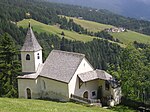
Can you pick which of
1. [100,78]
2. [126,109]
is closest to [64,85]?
[100,78]

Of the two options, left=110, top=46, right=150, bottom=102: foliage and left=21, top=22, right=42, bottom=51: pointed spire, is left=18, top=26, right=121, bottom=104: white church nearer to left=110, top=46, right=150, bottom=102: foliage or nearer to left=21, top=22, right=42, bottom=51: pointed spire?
left=21, top=22, right=42, bottom=51: pointed spire

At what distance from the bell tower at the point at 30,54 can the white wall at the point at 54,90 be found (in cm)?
302

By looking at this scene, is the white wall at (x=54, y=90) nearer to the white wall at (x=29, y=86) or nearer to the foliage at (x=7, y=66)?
the white wall at (x=29, y=86)

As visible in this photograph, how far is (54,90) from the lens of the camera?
183 feet

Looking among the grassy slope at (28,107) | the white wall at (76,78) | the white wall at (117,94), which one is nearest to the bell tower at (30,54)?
the white wall at (76,78)

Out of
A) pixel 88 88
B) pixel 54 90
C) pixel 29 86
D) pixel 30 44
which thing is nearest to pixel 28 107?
pixel 54 90

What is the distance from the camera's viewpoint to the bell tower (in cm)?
5881

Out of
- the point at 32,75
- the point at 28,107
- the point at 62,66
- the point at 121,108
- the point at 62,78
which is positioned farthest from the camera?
the point at 32,75

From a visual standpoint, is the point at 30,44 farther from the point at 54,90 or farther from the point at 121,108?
the point at 121,108

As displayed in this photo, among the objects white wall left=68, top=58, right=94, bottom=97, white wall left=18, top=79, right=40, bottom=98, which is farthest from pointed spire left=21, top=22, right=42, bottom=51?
white wall left=68, top=58, right=94, bottom=97

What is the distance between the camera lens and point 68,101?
175 ft

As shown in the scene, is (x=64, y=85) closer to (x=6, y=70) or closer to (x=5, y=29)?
(x=6, y=70)

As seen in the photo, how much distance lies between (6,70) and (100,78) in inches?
698

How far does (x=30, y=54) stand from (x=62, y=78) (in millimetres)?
8828
